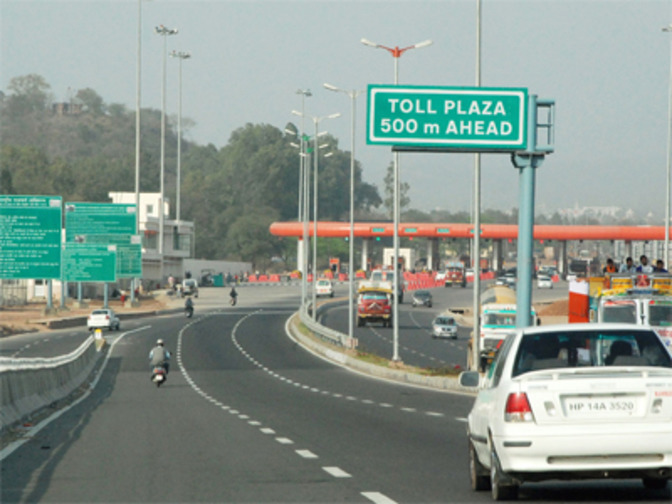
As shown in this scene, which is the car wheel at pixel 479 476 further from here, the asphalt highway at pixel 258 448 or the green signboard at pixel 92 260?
the green signboard at pixel 92 260

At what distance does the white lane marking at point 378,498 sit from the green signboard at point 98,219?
68.5 metres

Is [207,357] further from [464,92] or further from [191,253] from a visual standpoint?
[191,253]

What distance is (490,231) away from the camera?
144750 millimetres

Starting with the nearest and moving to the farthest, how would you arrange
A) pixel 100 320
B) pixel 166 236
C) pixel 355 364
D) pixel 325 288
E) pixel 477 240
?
1. pixel 477 240
2. pixel 355 364
3. pixel 100 320
4. pixel 325 288
5. pixel 166 236

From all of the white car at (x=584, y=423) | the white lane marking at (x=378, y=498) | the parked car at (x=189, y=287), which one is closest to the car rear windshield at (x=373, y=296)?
the parked car at (x=189, y=287)

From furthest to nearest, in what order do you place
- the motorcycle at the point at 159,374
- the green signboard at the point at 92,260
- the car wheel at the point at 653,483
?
the green signboard at the point at 92,260 → the motorcycle at the point at 159,374 → the car wheel at the point at 653,483

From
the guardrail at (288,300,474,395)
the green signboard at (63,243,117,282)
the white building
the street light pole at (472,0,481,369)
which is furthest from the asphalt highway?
the white building

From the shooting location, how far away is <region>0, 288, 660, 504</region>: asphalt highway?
39.2 feet

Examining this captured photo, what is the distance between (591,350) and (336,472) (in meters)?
3.81

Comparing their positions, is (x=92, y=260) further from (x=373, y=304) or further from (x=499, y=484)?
(x=499, y=484)

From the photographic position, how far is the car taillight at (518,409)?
405 inches

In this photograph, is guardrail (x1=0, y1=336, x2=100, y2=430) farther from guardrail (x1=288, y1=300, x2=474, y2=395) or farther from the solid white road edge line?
guardrail (x1=288, y1=300, x2=474, y2=395)

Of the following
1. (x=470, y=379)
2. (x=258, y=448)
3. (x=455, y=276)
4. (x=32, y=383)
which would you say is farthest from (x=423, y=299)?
(x=470, y=379)

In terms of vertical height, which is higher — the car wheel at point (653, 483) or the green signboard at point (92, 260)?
the green signboard at point (92, 260)
